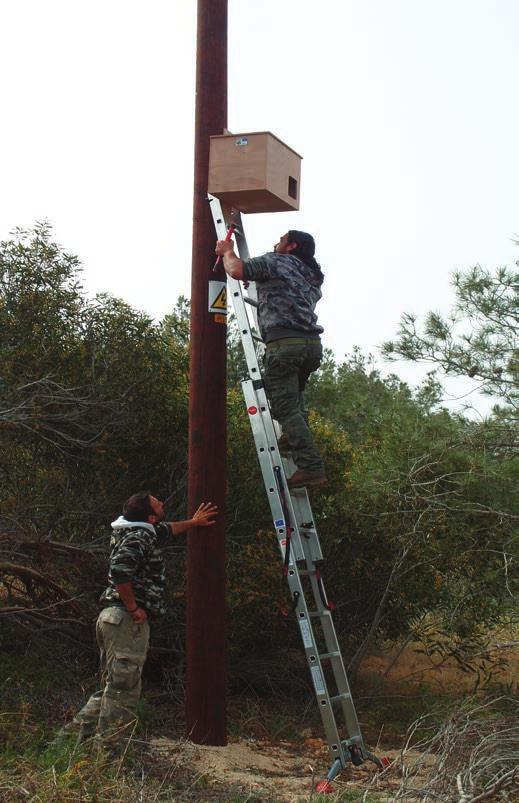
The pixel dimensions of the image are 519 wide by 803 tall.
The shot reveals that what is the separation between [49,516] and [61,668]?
1436 millimetres

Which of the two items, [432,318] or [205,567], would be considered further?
[432,318]

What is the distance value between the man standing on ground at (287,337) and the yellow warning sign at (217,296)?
0.37 metres

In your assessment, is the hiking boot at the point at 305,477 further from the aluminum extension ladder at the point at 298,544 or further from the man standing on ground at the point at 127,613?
the man standing on ground at the point at 127,613

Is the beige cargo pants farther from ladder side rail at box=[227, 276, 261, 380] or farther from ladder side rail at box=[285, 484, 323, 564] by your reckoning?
ladder side rail at box=[227, 276, 261, 380]

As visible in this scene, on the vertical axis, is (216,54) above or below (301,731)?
above

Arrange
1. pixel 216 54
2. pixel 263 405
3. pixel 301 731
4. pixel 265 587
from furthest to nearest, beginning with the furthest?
pixel 265 587 → pixel 301 731 → pixel 216 54 → pixel 263 405

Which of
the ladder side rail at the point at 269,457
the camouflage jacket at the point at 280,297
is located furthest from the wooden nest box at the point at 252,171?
the ladder side rail at the point at 269,457

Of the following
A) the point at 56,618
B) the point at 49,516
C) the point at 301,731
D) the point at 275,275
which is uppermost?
the point at 275,275

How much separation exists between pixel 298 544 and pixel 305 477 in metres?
0.45

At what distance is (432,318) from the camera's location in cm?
925

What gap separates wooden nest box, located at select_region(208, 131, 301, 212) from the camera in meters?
7.31

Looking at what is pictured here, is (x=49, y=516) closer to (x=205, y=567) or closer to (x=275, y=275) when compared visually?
(x=205, y=567)

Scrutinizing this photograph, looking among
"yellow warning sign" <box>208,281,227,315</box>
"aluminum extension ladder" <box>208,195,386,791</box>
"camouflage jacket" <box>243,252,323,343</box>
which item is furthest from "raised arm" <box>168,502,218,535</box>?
"yellow warning sign" <box>208,281,227,315</box>

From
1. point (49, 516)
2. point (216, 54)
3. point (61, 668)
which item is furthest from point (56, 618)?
point (216, 54)
